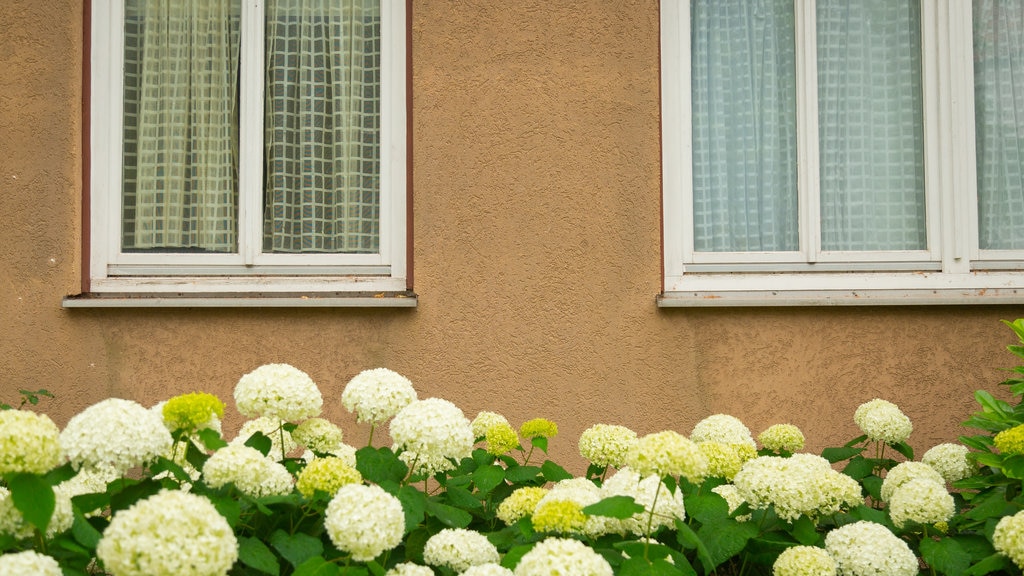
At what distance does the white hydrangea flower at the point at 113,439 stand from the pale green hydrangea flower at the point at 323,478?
→ 0.96 feet

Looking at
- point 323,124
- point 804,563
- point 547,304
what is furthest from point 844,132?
point 804,563

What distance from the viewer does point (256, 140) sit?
14.0 feet

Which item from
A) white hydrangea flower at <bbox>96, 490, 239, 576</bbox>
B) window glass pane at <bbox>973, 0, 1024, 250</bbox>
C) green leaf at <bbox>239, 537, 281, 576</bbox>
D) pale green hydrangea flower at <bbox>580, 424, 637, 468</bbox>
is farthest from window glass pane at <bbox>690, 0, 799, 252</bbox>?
white hydrangea flower at <bbox>96, 490, 239, 576</bbox>

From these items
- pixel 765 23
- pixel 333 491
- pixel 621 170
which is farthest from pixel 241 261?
pixel 765 23

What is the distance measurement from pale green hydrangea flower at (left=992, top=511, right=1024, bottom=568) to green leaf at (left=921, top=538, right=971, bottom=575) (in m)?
0.08

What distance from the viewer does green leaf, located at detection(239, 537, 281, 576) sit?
1.53 meters

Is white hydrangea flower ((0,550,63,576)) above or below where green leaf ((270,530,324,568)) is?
above

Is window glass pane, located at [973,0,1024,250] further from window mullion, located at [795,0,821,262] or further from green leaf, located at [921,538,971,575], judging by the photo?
green leaf, located at [921,538,971,575]

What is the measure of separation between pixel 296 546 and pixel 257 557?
0.12m

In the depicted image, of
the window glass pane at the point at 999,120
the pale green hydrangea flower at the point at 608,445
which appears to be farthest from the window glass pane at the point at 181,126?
the window glass pane at the point at 999,120

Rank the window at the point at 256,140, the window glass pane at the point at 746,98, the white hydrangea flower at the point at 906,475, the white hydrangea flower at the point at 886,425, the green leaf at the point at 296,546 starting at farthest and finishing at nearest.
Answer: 1. the window glass pane at the point at 746,98
2. the window at the point at 256,140
3. the white hydrangea flower at the point at 886,425
4. the white hydrangea flower at the point at 906,475
5. the green leaf at the point at 296,546

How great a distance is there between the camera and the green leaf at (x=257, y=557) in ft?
5.01

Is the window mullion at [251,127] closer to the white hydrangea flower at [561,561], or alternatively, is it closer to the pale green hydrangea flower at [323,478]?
the pale green hydrangea flower at [323,478]

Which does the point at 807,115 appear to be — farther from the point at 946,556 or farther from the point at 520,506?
the point at 520,506
